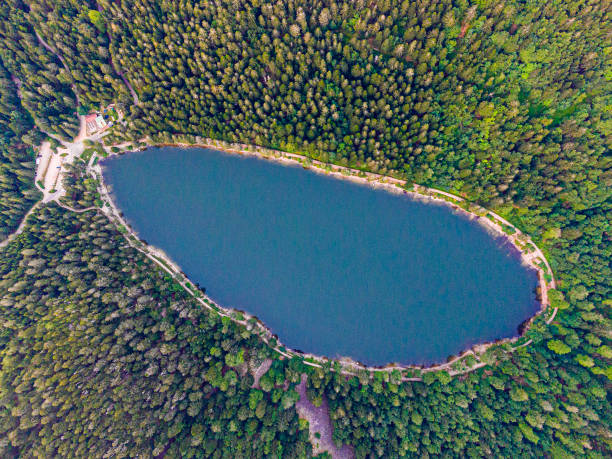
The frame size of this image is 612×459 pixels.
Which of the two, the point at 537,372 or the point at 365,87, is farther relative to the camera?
the point at 365,87

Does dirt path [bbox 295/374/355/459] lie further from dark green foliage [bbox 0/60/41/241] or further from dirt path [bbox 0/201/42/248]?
dark green foliage [bbox 0/60/41/241]

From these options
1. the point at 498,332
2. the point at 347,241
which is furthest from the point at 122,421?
the point at 498,332

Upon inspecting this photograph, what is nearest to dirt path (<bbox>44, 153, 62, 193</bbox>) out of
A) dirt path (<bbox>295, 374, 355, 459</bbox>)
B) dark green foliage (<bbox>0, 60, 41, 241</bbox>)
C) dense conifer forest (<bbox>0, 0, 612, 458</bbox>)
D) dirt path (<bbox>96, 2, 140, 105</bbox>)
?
dark green foliage (<bbox>0, 60, 41, 241</bbox>)

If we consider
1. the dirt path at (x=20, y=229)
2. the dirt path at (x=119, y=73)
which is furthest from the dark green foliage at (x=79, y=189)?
the dirt path at (x=119, y=73)

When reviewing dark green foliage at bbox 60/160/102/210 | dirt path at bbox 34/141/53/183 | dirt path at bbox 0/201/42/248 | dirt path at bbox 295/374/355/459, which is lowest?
dirt path at bbox 295/374/355/459

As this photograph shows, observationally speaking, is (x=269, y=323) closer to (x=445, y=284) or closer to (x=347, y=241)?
(x=347, y=241)

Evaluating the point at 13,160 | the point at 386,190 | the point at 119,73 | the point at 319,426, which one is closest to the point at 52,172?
the point at 13,160

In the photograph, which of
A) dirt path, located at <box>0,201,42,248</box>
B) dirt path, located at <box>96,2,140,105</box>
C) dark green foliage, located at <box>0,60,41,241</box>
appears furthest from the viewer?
dirt path, located at <box>96,2,140,105</box>
